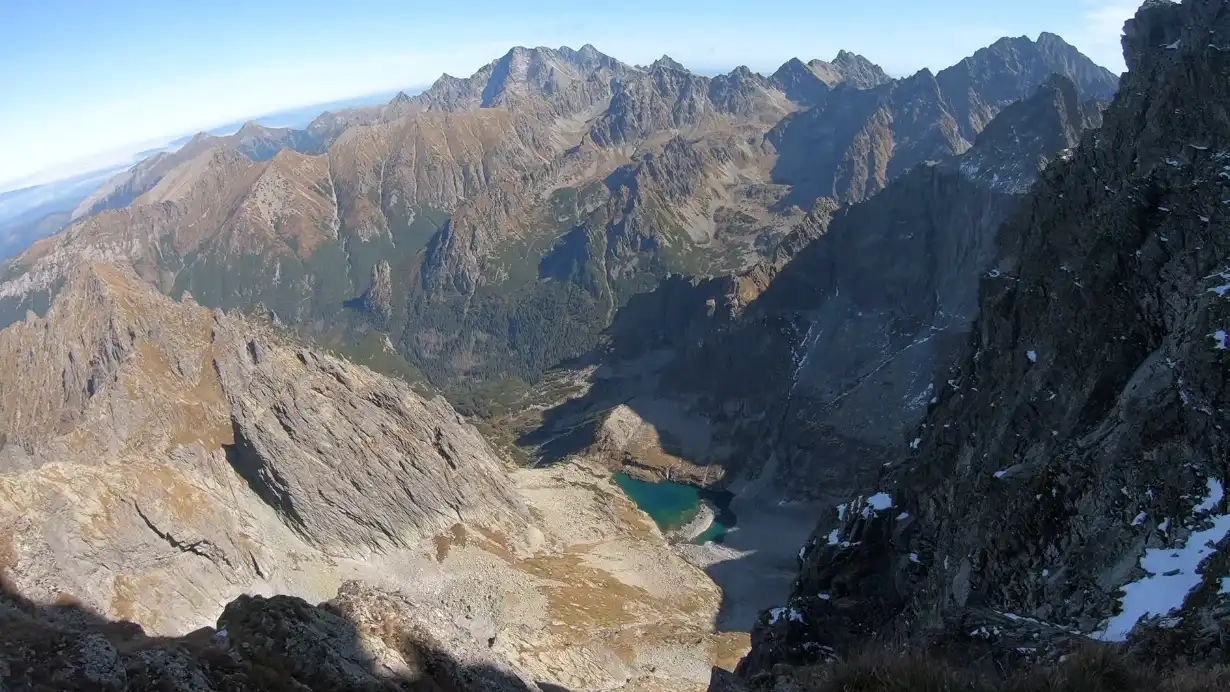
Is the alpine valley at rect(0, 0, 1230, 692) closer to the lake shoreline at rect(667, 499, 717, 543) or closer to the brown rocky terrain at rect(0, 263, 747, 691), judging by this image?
the brown rocky terrain at rect(0, 263, 747, 691)

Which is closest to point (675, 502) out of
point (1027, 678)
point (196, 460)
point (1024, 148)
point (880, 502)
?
point (196, 460)

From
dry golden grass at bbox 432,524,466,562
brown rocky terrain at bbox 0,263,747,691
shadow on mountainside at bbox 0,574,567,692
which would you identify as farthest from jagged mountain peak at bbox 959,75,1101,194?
shadow on mountainside at bbox 0,574,567,692

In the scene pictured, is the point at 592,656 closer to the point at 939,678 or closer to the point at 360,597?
the point at 360,597

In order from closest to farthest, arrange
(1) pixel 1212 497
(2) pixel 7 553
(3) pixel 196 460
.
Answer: (1) pixel 1212 497, (2) pixel 7 553, (3) pixel 196 460

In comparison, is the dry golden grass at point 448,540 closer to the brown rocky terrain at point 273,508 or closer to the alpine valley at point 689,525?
the brown rocky terrain at point 273,508

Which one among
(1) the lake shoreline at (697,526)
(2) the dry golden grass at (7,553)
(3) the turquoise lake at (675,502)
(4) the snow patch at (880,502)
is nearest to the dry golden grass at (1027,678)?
(4) the snow patch at (880,502)

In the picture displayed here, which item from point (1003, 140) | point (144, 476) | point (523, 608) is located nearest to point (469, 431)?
point (523, 608)

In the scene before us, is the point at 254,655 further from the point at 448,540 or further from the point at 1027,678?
the point at 448,540
